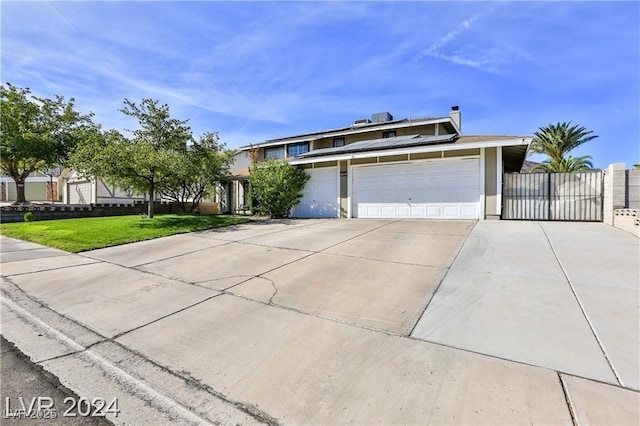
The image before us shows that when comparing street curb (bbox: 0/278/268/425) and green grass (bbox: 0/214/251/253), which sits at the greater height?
green grass (bbox: 0/214/251/253)

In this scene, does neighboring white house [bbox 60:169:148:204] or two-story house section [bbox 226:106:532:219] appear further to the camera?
neighboring white house [bbox 60:169:148:204]

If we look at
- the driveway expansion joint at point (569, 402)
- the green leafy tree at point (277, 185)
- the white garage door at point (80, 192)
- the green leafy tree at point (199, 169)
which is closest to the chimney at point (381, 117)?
the green leafy tree at point (277, 185)

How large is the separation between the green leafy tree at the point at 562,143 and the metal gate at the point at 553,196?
41.5ft

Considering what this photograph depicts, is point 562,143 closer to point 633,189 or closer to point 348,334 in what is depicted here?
point 633,189

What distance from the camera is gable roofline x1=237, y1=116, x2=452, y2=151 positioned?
1820cm

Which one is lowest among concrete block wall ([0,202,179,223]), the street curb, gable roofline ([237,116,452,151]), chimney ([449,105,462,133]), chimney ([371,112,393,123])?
the street curb

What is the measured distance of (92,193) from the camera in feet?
71.7

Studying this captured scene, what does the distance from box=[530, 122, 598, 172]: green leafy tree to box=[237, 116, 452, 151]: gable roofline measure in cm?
880

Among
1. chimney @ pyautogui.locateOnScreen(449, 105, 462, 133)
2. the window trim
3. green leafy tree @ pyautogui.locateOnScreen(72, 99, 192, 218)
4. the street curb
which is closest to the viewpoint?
the street curb

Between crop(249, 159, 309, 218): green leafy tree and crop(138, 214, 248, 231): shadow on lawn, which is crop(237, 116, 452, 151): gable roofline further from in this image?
crop(138, 214, 248, 231): shadow on lawn

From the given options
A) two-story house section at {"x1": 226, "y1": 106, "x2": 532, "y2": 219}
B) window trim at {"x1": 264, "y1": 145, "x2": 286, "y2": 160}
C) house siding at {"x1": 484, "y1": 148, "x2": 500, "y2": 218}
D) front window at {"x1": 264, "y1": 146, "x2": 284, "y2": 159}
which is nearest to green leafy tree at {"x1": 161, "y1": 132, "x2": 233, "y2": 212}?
two-story house section at {"x1": 226, "y1": 106, "x2": 532, "y2": 219}

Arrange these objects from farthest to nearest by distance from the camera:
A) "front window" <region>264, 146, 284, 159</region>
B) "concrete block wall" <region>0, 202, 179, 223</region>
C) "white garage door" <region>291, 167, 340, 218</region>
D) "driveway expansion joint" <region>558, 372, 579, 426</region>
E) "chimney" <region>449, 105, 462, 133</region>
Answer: "front window" <region>264, 146, 284, 159</region>, "chimney" <region>449, 105, 462, 133</region>, "concrete block wall" <region>0, 202, 179, 223</region>, "white garage door" <region>291, 167, 340, 218</region>, "driveway expansion joint" <region>558, 372, 579, 426</region>

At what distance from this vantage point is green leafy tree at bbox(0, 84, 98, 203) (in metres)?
17.5

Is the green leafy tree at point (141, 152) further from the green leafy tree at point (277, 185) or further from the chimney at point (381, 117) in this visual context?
the chimney at point (381, 117)
